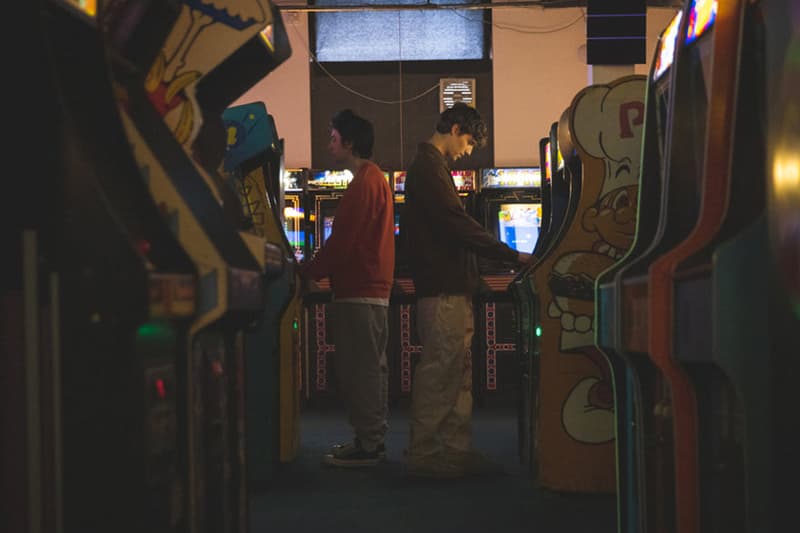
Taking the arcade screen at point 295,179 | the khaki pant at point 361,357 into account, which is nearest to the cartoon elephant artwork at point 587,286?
the khaki pant at point 361,357

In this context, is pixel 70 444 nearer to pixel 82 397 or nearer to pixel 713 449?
pixel 82 397

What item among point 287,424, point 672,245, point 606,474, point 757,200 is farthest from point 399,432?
point 757,200

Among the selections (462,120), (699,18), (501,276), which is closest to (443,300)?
(462,120)

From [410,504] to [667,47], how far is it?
2031mm

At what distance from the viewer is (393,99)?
8.70 m

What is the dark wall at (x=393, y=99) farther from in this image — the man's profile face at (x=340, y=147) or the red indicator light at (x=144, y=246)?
the red indicator light at (x=144, y=246)

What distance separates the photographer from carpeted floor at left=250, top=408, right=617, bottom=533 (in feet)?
10.8

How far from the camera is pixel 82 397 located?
1.51 metres

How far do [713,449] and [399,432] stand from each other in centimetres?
398

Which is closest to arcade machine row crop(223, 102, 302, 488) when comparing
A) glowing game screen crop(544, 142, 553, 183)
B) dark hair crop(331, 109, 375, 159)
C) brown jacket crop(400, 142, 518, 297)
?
dark hair crop(331, 109, 375, 159)

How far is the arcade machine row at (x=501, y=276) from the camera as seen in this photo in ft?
22.8

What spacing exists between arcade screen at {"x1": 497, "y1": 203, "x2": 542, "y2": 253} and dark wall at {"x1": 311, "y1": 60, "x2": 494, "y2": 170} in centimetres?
122

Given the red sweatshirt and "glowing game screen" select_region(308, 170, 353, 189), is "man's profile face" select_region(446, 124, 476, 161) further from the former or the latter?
"glowing game screen" select_region(308, 170, 353, 189)

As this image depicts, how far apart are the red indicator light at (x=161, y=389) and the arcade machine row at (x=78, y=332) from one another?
0.02 m
